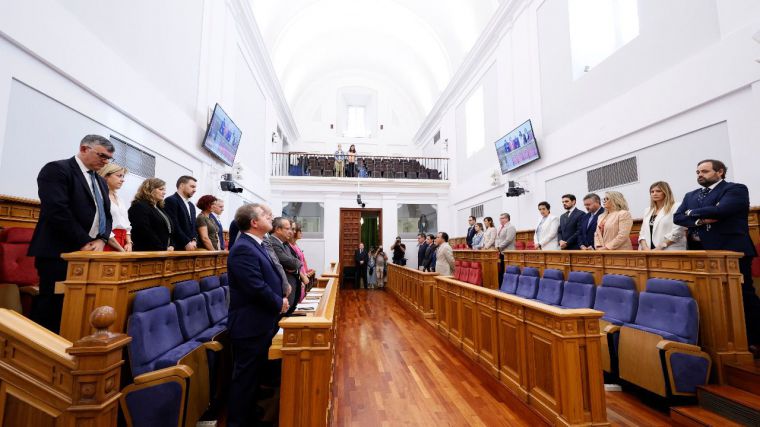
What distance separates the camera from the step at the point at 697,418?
1.78 m

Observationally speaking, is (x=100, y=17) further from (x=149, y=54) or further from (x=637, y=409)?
(x=637, y=409)

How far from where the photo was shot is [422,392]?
101 inches

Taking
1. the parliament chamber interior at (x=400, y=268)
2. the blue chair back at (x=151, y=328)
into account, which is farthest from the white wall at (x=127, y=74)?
the blue chair back at (x=151, y=328)

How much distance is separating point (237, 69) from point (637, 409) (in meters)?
7.87

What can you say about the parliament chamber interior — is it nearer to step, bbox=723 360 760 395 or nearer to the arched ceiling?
step, bbox=723 360 760 395

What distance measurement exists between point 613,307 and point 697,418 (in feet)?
3.31

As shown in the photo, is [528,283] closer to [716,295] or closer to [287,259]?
[716,295]

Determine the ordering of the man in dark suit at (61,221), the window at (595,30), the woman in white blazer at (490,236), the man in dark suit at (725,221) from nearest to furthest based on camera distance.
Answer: the man in dark suit at (61,221) < the man in dark suit at (725,221) < the window at (595,30) < the woman in white blazer at (490,236)

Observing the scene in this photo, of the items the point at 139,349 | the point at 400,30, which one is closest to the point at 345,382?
the point at 139,349

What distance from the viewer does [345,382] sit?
9.26 feet

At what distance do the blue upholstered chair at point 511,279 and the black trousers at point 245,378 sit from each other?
126 inches

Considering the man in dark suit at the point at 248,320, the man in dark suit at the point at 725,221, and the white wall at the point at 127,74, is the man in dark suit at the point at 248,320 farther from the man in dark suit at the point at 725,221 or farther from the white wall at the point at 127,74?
the man in dark suit at the point at 725,221

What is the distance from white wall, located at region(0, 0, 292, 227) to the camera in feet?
8.23

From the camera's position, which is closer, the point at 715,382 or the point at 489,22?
the point at 715,382
